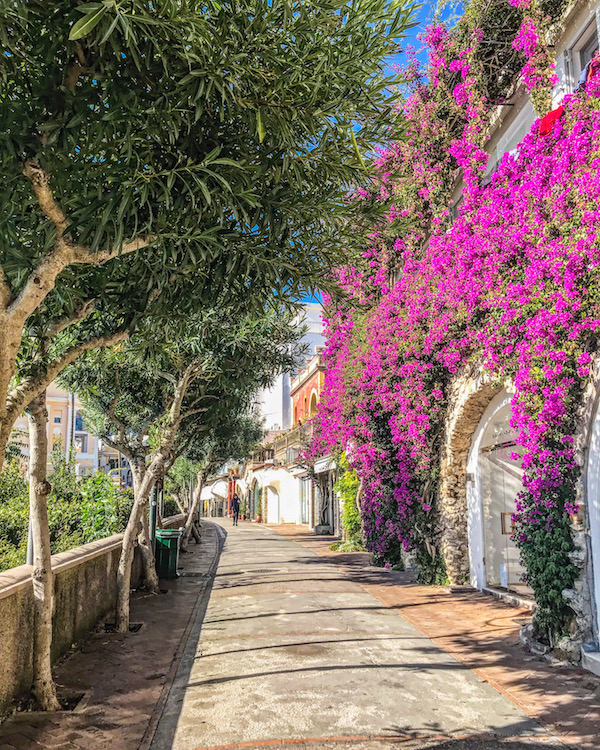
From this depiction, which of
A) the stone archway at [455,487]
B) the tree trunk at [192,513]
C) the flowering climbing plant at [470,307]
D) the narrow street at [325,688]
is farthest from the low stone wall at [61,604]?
the tree trunk at [192,513]

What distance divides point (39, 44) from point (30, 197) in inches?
40.8

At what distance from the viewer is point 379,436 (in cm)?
1465

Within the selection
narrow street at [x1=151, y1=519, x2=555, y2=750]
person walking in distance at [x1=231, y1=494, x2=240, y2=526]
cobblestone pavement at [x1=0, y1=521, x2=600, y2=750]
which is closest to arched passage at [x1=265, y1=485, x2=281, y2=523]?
person walking in distance at [x1=231, y1=494, x2=240, y2=526]

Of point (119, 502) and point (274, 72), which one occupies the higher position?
point (274, 72)

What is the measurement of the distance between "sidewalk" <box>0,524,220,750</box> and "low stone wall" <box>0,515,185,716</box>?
256 mm

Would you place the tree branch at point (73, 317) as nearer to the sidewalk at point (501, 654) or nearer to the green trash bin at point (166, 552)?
the sidewalk at point (501, 654)

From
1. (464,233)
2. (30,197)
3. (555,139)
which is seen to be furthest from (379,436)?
(30,197)

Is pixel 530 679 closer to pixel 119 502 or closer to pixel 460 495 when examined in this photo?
pixel 460 495

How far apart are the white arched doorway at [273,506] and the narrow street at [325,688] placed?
33.6 meters

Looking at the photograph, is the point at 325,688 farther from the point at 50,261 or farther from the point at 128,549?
the point at 50,261

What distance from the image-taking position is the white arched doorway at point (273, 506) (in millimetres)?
43969

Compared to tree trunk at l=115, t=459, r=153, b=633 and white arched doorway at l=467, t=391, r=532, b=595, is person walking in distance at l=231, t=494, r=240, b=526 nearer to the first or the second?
white arched doorway at l=467, t=391, r=532, b=595

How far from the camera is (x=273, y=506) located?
4500cm

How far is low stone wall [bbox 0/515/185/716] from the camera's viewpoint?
18.0 feet
